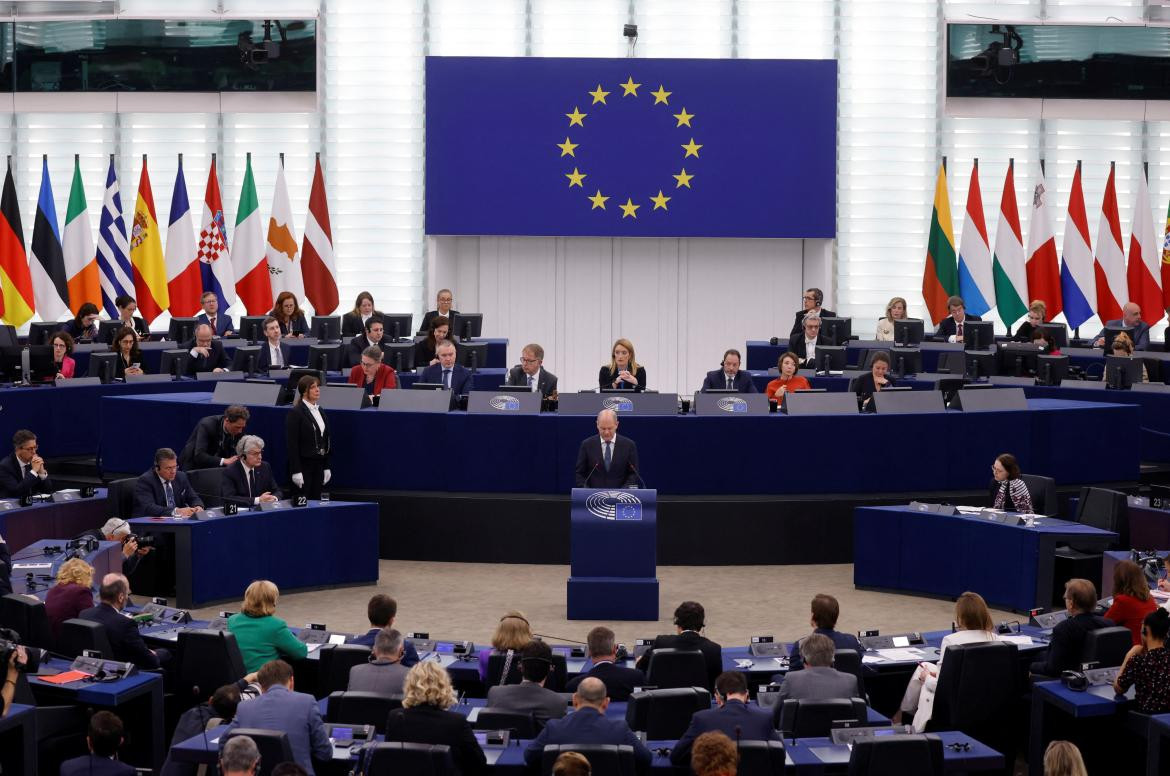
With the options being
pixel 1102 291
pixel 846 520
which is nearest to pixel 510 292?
pixel 1102 291

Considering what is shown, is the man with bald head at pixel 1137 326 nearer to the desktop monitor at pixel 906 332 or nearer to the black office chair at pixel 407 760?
the desktop monitor at pixel 906 332

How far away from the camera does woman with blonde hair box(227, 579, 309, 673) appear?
9.64m

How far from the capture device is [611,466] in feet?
44.3

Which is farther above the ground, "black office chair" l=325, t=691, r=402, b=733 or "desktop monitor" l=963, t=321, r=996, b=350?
"desktop monitor" l=963, t=321, r=996, b=350

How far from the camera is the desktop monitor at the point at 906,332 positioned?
21.0 m

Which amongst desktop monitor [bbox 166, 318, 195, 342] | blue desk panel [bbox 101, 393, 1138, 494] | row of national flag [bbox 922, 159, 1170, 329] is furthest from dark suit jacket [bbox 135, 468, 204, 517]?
row of national flag [bbox 922, 159, 1170, 329]

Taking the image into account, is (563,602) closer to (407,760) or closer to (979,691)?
(979,691)

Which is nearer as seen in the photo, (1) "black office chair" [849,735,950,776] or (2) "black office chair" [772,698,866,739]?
(1) "black office chair" [849,735,950,776]

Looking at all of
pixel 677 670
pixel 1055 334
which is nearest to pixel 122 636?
pixel 677 670

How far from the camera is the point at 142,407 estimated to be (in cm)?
1616

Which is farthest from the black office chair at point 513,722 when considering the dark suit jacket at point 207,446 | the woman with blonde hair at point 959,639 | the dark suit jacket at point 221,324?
the dark suit jacket at point 221,324

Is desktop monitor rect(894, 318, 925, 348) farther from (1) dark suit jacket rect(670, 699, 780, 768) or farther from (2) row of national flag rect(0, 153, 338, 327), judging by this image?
(1) dark suit jacket rect(670, 699, 780, 768)

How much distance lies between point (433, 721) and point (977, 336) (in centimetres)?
1472

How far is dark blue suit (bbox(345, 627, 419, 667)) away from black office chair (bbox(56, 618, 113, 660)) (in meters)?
1.51
